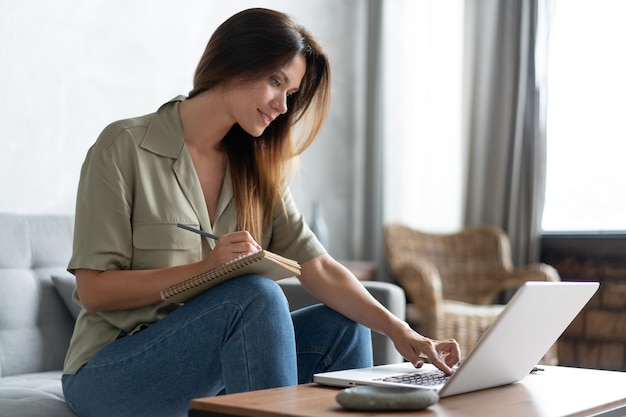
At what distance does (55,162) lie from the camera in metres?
2.65

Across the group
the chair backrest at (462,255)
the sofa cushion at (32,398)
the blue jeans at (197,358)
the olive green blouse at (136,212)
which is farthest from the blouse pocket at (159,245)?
the chair backrest at (462,255)

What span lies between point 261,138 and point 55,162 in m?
1.12

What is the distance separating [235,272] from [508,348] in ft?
1.39

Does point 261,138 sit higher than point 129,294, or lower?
higher

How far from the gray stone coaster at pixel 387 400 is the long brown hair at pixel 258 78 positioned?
72 cm

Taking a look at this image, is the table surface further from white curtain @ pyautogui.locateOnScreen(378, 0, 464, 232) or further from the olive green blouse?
white curtain @ pyautogui.locateOnScreen(378, 0, 464, 232)

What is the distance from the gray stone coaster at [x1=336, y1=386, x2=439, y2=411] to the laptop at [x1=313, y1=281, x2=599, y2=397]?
104mm

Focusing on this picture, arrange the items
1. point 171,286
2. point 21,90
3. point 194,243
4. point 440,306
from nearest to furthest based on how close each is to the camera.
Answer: point 171,286 < point 194,243 < point 21,90 < point 440,306

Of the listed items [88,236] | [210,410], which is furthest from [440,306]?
[210,410]

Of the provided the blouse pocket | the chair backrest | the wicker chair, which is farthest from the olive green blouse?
the chair backrest

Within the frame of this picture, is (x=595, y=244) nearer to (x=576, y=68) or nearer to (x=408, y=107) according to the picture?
(x=576, y=68)

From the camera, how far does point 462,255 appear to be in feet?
12.2

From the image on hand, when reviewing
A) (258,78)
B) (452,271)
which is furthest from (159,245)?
(452,271)

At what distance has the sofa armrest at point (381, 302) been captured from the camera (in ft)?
6.75
